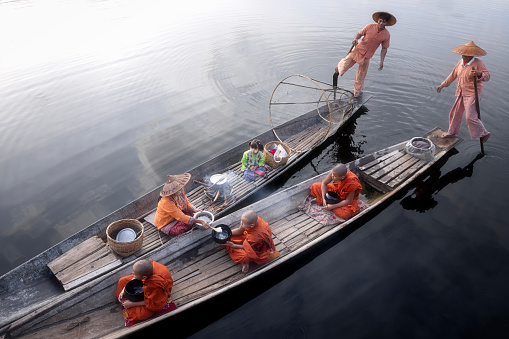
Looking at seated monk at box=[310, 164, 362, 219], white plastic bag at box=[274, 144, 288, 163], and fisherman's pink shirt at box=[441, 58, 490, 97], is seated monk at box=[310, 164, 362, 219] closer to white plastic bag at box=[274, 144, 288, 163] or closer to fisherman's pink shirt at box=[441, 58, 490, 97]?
white plastic bag at box=[274, 144, 288, 163]

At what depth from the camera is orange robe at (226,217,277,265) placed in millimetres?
5641

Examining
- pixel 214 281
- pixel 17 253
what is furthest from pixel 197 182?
pixel 17 253

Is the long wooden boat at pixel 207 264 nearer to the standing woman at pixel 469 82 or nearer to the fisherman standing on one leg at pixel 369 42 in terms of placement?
the standing woman at pixel 469 82

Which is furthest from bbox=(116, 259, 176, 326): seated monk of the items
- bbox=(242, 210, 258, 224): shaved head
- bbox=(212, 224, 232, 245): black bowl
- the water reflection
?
the water reflection

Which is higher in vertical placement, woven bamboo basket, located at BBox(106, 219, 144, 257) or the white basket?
woven bamboo basket, located at BBox(106, 219, 144, 257)

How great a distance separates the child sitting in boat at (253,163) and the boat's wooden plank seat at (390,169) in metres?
2.53

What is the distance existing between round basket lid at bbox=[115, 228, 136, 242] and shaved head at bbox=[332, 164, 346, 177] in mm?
4133

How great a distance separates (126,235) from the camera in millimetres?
6043

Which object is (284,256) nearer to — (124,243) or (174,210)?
(174,210)

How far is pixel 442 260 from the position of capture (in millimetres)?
6504

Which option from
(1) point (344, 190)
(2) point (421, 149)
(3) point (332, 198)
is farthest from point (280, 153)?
(2) point (421, 149)

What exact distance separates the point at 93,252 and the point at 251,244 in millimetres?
2942

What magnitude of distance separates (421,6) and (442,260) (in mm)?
21916

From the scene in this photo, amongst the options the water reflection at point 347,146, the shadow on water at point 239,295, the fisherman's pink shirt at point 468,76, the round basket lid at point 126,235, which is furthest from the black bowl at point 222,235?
the fisherman's pink shirt at point 468,76
